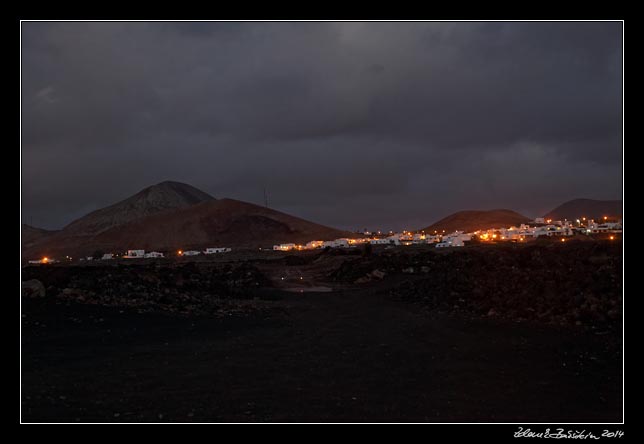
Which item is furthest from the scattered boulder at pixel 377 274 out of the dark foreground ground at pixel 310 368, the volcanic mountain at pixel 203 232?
the volcanic mountain at pixel 203 232

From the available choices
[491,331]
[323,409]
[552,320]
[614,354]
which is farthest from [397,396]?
[552,320]

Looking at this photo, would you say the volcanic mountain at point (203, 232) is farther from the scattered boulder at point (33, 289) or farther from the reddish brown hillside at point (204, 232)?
the scattered boulder at point (33, 289)

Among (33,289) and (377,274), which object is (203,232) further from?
(33,289)

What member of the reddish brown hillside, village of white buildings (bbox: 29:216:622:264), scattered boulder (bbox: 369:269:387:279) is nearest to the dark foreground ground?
scattered boulder (bbox: 369:269:387:279)

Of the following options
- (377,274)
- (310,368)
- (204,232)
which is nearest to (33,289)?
(310,368)

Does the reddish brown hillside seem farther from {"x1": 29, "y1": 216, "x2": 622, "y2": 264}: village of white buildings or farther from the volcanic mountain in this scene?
{"x1": 29, "y1": 216, "x2": 622, "y2": 264}: village of white buildings

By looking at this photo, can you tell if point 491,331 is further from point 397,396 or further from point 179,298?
point 179,298
